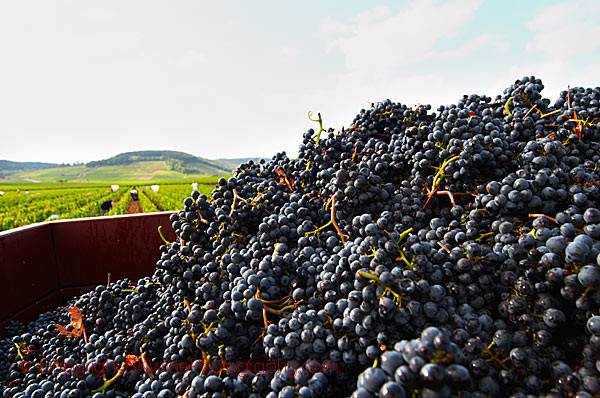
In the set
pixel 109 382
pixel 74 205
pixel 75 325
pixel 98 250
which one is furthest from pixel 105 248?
pixel 74 205

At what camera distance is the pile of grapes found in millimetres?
750

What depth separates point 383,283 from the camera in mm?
815

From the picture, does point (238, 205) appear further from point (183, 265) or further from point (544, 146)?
point (544, 146)

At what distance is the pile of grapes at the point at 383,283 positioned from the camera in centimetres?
75

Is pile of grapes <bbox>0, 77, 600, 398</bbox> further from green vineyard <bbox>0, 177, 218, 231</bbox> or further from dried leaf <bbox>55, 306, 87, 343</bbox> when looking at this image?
green vineyard <bbox>0, 177, 218, 231</bbox>

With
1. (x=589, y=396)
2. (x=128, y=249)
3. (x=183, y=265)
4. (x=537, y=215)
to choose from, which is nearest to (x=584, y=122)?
(x=537, y=215)

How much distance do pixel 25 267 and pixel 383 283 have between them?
7.76 ft

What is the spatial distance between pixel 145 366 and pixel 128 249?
55.8 inches

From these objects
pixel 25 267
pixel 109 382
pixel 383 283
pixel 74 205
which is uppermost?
pixel 383 283

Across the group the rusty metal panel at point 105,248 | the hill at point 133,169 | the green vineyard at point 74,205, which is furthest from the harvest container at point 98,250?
the hill at point 133,169

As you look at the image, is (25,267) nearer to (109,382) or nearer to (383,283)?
(109,382)

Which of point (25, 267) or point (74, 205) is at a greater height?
point (25, 267)

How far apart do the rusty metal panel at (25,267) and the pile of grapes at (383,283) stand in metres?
0.42

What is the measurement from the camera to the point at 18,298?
75.6 inches
